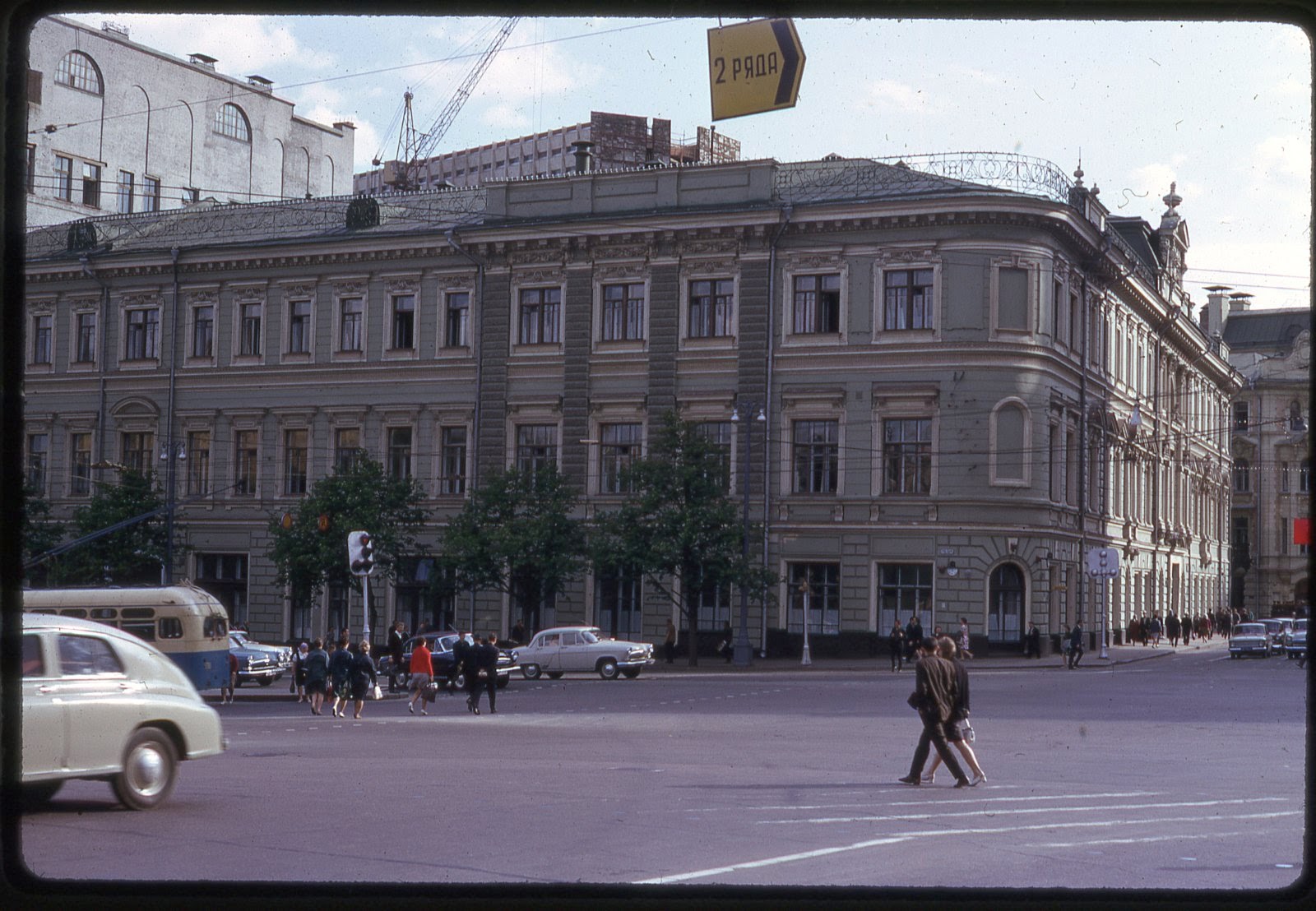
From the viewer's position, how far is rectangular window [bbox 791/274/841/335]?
48.8 meters

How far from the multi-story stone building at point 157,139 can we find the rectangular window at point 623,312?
15.3 meters

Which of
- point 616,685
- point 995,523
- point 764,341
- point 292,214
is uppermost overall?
point 292,214

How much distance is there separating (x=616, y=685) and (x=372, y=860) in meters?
27.8

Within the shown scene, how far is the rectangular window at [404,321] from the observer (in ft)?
171

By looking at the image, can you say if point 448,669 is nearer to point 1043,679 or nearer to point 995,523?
point 1043,679

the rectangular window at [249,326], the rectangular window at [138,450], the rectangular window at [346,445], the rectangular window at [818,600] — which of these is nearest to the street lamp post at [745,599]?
the rectangular window at [818,600]

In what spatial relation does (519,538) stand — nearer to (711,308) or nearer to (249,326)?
(711,308)

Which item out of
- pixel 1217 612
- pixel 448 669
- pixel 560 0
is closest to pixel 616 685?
pixel 448 669

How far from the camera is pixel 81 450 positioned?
42.8 meters

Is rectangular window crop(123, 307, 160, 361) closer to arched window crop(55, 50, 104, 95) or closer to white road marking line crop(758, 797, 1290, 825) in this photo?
arched window crop(55, 50, 104, 95)

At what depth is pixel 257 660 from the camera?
38.1m

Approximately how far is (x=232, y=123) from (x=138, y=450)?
93.0 feet

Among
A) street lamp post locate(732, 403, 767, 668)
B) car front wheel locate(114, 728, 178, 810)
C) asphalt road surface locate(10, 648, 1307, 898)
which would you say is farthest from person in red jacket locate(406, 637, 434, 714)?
street lamp post locate(732, 403, 767, 668)

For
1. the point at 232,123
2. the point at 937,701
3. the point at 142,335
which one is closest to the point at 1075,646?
the point at 142,335
